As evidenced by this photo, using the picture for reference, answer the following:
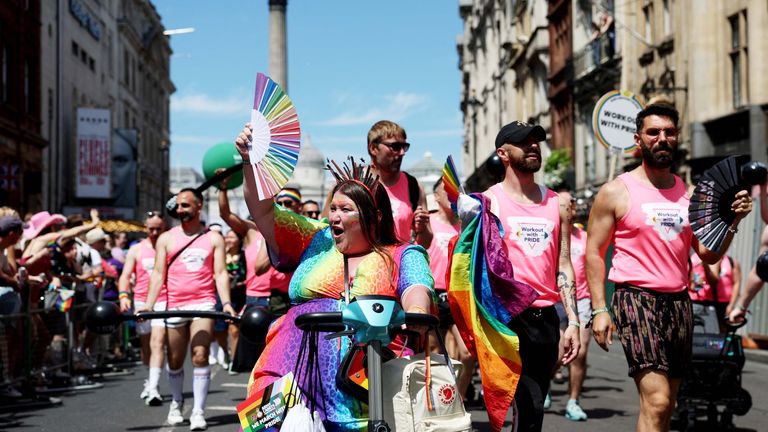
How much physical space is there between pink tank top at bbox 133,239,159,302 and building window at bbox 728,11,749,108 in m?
15.2

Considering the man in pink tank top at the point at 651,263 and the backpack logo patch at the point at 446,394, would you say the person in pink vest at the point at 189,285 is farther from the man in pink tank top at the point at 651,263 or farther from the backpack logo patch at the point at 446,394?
the backpack logo patch at the point at 446,394

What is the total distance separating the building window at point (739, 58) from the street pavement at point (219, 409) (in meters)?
11.5

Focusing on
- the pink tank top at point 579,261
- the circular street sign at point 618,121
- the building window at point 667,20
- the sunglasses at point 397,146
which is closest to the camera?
the sunglasses at point 397,146

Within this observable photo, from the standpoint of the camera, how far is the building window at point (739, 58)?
78.3ft

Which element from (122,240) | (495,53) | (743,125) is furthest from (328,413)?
(495,53)

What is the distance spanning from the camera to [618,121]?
11.8 m

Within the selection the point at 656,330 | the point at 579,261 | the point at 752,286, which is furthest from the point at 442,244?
the point at 656,330

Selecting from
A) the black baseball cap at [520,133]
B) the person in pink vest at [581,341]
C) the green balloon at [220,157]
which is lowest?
the person in pink vest at [581,341]

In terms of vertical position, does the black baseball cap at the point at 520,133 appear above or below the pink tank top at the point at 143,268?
above

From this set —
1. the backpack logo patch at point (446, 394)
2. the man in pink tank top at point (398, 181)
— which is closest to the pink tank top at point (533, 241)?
the man in pink tank top at point (398, 181)

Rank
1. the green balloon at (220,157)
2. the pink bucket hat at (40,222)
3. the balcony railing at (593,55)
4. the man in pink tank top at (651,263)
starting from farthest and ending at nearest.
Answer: the balcony railing at (593,55), the pink bucket hat at (40,222), the green balloon at (220,157), the man in pink tank top at (651,263)

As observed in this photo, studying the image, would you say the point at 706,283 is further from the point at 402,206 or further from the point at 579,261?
the point at 402,206

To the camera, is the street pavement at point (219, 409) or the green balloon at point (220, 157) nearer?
the street pavement at point (219, 409)

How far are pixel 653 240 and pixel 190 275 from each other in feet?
15.5
